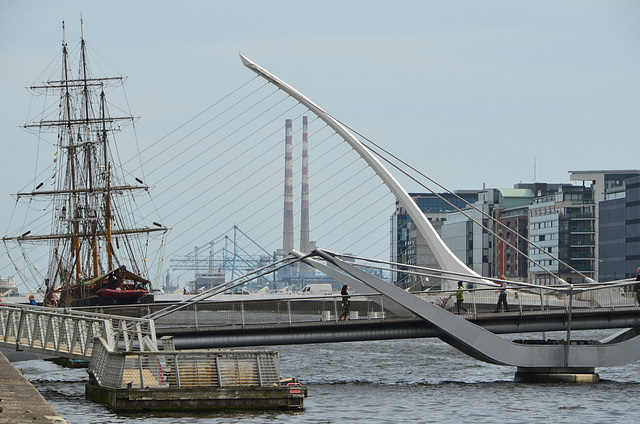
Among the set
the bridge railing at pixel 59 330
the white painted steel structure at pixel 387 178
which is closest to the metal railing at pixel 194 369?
the bridge railing at pixel 59 330

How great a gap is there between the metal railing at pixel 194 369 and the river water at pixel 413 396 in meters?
1.01

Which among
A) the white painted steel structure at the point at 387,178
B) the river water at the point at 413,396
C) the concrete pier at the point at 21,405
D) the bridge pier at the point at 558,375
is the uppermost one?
the white painted steel structure at the point at 387,178

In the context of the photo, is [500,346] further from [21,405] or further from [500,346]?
[21,405]

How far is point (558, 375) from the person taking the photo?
40.6m

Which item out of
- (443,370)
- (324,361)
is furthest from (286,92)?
(443,370)

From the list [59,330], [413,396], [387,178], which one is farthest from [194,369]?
[387,178]

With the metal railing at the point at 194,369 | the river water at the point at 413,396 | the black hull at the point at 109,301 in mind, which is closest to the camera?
the metal railing at the point at 194,369

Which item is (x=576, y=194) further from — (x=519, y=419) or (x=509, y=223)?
(x=519, y=419)

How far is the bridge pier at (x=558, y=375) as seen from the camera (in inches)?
1592

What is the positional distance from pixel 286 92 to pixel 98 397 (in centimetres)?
3583

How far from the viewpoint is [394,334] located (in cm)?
4159

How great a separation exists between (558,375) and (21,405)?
23460 mm

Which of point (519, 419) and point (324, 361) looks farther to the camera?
point (324, 361)

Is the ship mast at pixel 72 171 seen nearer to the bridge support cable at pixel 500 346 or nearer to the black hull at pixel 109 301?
the black hull at pixel 109 301
